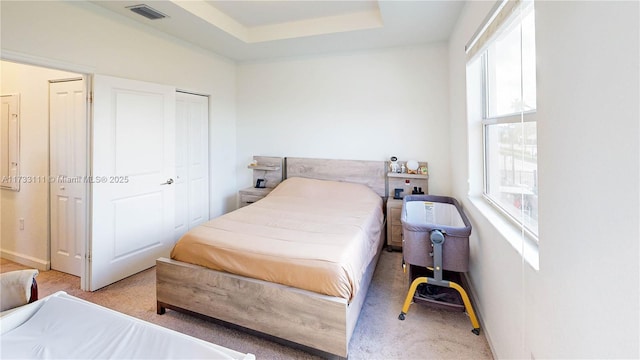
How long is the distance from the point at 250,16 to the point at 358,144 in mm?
2028

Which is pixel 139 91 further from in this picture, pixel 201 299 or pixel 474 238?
pixel 474 238

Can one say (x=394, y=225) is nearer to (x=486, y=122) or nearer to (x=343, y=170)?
(x=343, y=170)

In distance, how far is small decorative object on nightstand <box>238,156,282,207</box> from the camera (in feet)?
13.6

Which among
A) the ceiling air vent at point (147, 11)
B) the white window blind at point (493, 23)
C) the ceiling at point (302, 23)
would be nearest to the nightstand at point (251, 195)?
the ceiling at point (302, 23)

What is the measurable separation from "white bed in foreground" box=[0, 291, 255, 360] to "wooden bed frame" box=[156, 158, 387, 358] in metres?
0.74

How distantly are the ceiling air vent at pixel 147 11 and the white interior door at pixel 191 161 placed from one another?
3.05 feet

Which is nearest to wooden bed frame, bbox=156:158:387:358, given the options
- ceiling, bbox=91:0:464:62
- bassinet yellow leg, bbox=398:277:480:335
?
bassinet yellow leg, bbox=398:277:480:335

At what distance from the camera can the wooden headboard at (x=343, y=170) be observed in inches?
150

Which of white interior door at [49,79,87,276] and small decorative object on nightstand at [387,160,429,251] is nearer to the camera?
white interior door at [49,79,87,276]

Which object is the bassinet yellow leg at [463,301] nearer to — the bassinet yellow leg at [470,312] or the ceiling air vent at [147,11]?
the bassinet yellow leg at [470,312]

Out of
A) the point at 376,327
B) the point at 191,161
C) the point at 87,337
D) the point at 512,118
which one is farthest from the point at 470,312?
the point at 191,161

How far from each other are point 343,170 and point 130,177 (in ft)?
8.17

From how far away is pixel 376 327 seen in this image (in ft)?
6.85

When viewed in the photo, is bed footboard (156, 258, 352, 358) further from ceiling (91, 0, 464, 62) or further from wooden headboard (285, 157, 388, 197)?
ceiling (91, 0, 464, 62)
